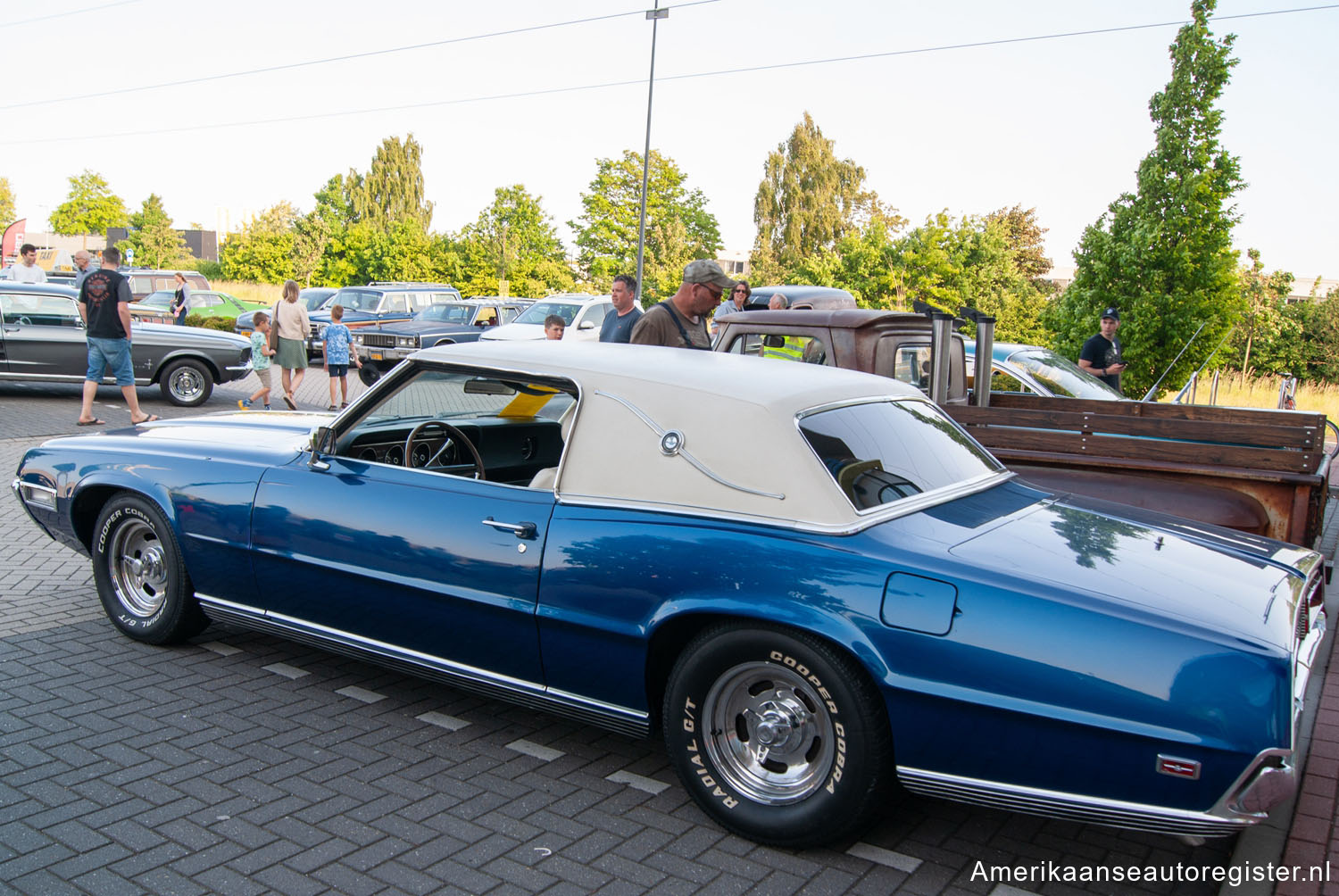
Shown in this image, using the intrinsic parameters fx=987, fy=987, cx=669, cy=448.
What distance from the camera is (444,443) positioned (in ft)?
14.5

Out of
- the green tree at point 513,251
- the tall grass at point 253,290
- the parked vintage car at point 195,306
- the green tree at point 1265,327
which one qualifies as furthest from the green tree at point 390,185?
the green tree at point 1265,327

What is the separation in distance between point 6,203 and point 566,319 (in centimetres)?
8202

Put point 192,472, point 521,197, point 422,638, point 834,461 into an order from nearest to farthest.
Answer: point 834,461
point 422,638
point 192,472
point 521,197

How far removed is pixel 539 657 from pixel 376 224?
69838mm

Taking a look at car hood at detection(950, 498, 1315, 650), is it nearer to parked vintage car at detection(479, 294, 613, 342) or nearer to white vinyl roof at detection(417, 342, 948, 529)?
white vinyl roof at detection(417, 342, 948, 529)

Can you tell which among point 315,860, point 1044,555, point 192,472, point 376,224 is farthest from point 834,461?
point 376,224

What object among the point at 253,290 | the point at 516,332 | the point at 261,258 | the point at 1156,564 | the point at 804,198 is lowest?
the point at 1156,564

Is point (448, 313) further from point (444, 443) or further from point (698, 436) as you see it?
point (698, 436)

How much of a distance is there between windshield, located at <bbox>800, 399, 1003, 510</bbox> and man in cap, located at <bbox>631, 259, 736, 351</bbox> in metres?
2.32

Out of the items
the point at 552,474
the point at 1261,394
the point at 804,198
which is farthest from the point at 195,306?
the point at 804,198

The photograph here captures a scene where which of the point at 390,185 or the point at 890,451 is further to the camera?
the point at 390,185

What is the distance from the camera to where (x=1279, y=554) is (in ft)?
10.7

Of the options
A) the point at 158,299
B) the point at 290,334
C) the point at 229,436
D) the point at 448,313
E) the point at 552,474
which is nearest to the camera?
the point at 552,474

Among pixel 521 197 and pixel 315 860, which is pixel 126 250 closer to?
pixel 521 197
